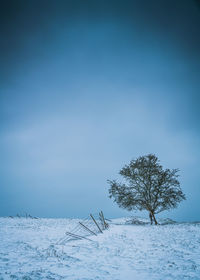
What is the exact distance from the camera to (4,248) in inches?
372

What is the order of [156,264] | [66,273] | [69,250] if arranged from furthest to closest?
[69,250], [156,264], [66,273]

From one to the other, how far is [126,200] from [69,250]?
52.2ft

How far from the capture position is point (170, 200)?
76.7 ft

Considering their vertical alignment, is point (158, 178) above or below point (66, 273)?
above

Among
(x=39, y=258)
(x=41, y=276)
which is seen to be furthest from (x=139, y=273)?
(x=39, y=258)

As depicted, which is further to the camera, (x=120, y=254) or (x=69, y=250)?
(x=69, y=250)

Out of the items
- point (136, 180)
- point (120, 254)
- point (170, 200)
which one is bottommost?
point (120, 254)

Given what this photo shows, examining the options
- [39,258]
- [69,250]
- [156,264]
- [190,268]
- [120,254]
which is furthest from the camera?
[69,250]

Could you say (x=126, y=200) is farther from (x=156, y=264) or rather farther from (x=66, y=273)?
(x=66, y=273)

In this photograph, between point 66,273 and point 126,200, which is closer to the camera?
point 66,273

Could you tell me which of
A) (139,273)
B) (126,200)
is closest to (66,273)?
(139,273)

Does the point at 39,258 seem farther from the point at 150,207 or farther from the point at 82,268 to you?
the point at 150,207

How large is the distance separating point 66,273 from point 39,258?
7.36 ft

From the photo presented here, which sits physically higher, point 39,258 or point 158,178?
point 158,178
